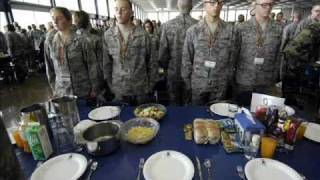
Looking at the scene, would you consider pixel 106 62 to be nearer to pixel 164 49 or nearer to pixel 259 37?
pixel 164 49

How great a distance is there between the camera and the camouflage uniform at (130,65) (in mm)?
2023

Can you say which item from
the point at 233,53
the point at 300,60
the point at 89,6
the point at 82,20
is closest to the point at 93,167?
the point at 233,53

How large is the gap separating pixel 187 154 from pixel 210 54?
1.19 meters

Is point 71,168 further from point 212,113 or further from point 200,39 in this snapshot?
point 200,39

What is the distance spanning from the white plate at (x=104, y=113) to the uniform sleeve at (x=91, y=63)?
598 mm

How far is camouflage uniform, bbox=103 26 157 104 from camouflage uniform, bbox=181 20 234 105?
1.31ft

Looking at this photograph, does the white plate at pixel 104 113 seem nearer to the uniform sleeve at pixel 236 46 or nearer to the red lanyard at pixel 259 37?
the uniform sleeve at pixel 236 46

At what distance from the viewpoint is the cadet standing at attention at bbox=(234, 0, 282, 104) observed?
7.22 feet

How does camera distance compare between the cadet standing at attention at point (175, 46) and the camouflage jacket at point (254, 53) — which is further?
the cadet standing at attention at point (175, 46)

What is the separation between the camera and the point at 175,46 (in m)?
2.77

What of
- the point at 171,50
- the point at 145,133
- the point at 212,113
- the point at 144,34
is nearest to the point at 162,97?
the point at 171,50

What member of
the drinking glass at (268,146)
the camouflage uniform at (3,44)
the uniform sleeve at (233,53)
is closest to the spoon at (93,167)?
the drinking glass at (268,146)

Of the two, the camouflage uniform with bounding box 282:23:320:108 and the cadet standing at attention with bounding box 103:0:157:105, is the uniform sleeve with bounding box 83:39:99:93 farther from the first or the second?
the camouflage uniform with bounding box 282:23:320:108

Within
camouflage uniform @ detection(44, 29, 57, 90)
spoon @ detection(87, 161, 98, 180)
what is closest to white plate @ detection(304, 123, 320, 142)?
spoon @ detection(87, 161, 98, 180)
